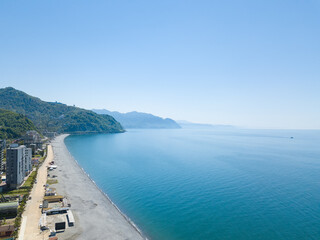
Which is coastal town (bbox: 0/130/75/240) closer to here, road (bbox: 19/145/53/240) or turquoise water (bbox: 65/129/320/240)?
road (bbox: 19/145/53/240)

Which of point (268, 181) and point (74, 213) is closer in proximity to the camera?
point (74, 213)

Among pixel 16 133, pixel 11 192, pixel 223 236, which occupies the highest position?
pixel 16 133

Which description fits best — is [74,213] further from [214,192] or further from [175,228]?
[214,192]

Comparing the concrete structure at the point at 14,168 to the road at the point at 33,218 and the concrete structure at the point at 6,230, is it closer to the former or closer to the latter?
the road at the point at 33,218

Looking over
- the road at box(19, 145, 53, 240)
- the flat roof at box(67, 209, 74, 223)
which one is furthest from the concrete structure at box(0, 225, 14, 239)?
the flat roof at box(67, 209, 74, 223)

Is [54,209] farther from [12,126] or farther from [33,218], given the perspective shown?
[12,126]

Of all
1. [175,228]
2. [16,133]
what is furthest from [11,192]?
[16,133]

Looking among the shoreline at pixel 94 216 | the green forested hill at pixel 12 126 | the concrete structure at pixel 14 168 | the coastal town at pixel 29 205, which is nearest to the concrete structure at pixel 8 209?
the coastal town at pixel 29 205
